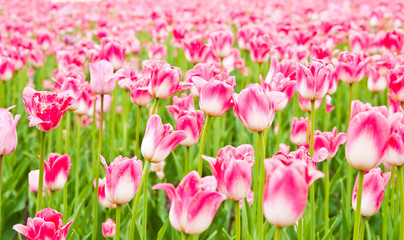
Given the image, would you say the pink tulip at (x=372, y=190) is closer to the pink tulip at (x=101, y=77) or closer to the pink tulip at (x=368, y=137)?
the pink tulip at (x=368, y=137)

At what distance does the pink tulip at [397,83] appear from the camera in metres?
2.04

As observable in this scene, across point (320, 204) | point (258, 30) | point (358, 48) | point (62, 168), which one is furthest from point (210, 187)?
point (358, 48)

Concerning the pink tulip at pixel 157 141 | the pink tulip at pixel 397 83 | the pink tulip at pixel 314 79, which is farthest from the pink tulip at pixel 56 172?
the pink tulip at pixel 397 83

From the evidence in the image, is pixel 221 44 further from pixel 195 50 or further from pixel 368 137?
pixel 368 137

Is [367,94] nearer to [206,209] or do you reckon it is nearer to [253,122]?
[253,122]

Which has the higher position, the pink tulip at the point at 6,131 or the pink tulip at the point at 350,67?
the pink tulip at the point at 350,67

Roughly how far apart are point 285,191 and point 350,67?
1456 mm

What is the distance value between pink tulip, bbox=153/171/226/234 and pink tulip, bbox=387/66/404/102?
1.18 metres

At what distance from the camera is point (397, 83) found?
A: 204 cm

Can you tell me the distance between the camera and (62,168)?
6.25 ft

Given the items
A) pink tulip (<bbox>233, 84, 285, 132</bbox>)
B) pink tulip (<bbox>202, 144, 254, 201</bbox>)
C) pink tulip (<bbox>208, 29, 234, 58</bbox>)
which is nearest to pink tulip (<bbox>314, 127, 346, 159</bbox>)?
pink tulip (<bbox>233, 84, 285, 132</bbox>)

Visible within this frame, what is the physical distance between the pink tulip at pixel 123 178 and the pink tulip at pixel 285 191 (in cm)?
48

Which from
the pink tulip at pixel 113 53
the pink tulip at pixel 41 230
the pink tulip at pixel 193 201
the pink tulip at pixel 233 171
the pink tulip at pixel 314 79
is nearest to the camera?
the pink tulip at pixel 193 201

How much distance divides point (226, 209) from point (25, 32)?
357 centimetres
